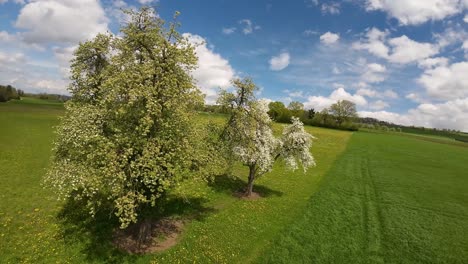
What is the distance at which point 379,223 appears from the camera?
31.0 metres

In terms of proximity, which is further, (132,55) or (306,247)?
(306,247)

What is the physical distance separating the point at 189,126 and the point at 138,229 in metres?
9.80

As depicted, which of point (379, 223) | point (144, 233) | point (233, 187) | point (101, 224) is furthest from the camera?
point (233, 187)

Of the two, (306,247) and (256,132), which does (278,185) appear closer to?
(256,132)

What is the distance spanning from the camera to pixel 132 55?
20.7 m

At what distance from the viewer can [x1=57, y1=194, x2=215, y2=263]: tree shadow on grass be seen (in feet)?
67.8

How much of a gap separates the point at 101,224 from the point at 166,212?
5.82m

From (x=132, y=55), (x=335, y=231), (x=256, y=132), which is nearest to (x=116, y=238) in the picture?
(x=132, y=55)

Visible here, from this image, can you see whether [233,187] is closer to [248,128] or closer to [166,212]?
[248,128]

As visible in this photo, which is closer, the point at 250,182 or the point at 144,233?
the point at 144,233

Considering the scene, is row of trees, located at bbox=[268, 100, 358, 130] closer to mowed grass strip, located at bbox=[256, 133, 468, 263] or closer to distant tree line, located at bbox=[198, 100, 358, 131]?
distant tree line, located at bbox=[198, 100, 358, 131]

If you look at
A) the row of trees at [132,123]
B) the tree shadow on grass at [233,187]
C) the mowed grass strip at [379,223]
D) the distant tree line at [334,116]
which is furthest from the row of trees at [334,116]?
the row of trees at [132,123]

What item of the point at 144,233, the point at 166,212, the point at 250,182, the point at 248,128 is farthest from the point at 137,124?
the point at 250,182

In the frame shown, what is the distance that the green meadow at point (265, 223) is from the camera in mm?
21703
